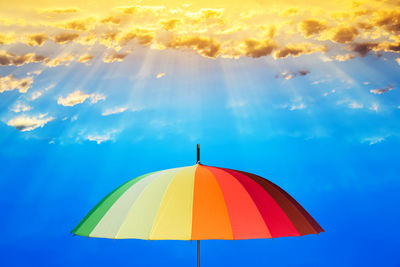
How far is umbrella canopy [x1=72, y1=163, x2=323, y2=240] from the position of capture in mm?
4852

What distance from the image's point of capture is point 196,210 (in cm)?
495

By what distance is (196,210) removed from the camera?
16.2 feet

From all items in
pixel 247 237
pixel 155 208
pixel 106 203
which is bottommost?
pixel 247 237

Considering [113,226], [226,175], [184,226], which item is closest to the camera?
[184,226]

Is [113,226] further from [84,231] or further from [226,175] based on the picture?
[226,175]

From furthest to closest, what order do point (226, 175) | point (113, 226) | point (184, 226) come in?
point (226, 175)
point (113, 226)
point (184, 226)

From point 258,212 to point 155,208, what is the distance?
3.36 ft

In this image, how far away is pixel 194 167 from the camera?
5.59 metres

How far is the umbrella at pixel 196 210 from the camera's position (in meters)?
4.85

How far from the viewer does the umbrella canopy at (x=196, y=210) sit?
15.9ft

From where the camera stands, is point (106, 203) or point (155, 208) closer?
point (155, 208)

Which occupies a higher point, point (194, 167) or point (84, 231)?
point (194, 167)

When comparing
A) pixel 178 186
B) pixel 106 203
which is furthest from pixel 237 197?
pixel 106 203

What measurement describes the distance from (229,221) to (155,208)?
72cm
